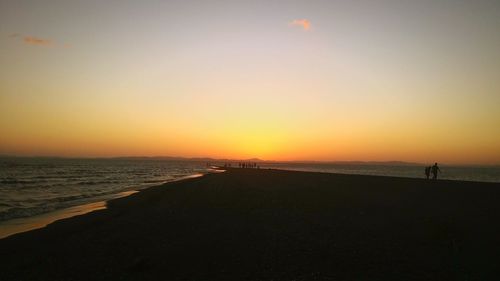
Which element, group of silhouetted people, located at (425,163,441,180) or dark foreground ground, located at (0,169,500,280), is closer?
dark foreground ground, located at (0,169,500,280)

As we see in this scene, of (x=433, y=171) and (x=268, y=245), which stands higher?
(x=433, y=171)

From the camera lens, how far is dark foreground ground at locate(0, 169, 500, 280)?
8.87 meters

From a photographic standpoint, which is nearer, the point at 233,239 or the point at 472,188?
the point at 233,239

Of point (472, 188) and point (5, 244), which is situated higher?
point (472, 188)

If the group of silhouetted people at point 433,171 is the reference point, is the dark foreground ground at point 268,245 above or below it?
below

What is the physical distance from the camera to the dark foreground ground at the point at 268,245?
887 centimetres

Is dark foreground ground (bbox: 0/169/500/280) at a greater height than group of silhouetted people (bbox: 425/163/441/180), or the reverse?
group of silhouetted people (bbox: 425/163/441/180)

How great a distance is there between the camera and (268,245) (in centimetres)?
1126

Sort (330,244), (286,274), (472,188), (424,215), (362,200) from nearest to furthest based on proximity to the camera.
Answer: (286,274) < (330,244) < (424,215) < (362,200) < (472,188)

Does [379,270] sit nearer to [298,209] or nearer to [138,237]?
[138,237]

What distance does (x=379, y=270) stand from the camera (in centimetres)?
884

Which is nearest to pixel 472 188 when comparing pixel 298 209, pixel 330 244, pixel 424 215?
pixel 424 215

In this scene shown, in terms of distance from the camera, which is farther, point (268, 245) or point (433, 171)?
point (433, 171)

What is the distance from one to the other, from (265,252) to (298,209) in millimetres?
8632
